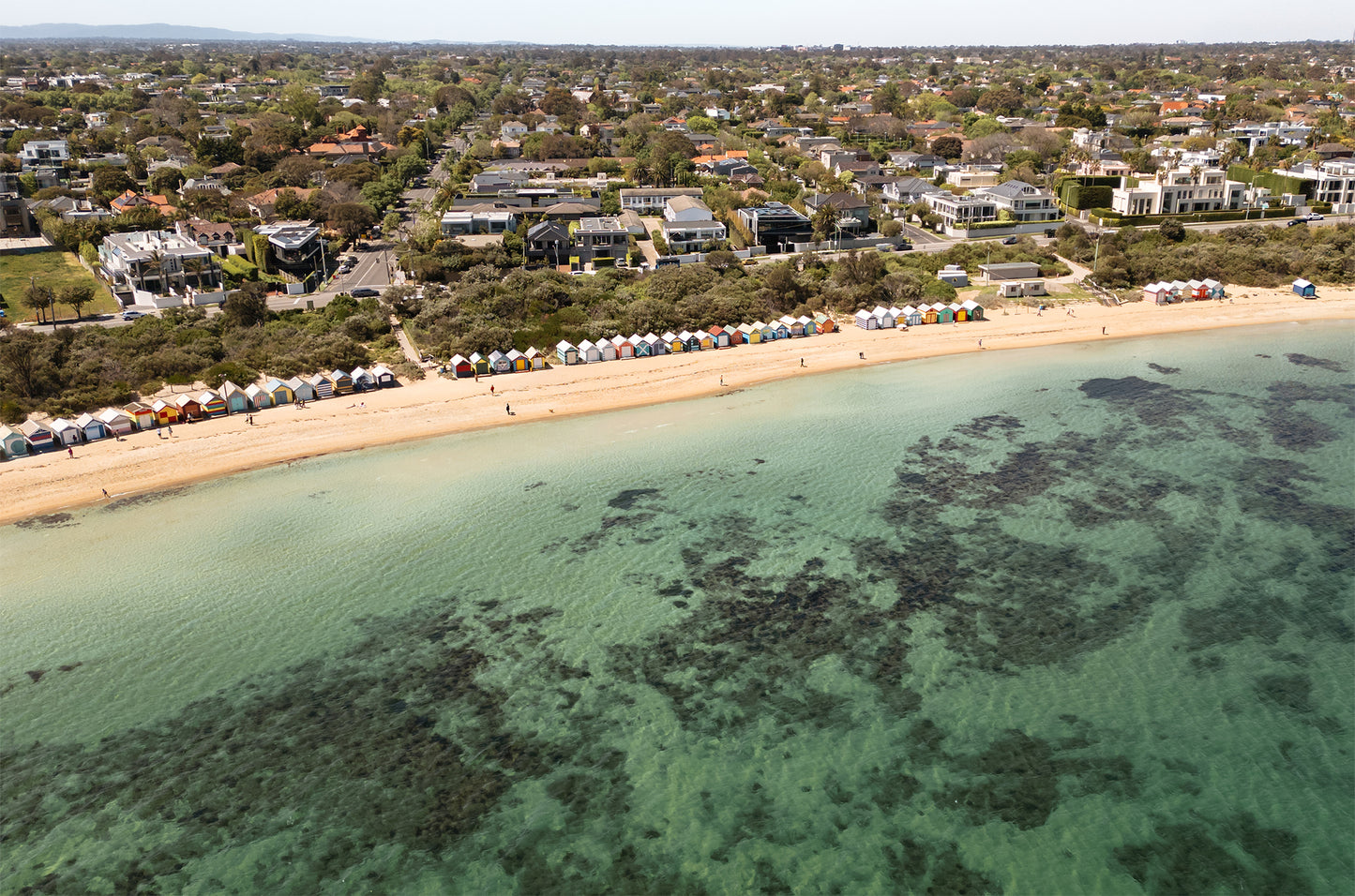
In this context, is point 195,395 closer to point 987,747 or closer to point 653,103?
point 987,747

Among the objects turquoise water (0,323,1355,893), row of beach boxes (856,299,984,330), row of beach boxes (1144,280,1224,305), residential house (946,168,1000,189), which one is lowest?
turquoise water (0,323,1355,893)

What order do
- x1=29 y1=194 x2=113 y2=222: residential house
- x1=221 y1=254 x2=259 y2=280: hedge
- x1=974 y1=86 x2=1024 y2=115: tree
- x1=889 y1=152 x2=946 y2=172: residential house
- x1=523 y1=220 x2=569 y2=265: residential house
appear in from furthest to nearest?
1. x1=974 y1=86 x2=1024 y2=115: tree
2. x1=889 y1=152 x2=946 y2=172: residential house
3. x1=29 y1=194 x2=113 y2=222: residential house
4. x1=523 y1=220 x2=569 y2=265: residential house
5. x1=221 y1=254 x2=259 y2=280: hedge

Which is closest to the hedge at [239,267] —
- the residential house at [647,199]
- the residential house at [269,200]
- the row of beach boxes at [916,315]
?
the residential house at [269,200]

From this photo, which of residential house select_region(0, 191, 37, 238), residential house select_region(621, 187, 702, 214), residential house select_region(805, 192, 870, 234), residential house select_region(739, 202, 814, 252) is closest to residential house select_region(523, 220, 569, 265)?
residential house select_region(739, 202, 814, 252)

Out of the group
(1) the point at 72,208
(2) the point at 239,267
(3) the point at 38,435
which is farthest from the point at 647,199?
(3) the point at 38,435

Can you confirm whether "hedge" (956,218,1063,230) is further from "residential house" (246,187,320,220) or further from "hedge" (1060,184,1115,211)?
"residential house" (246,187,320,220)

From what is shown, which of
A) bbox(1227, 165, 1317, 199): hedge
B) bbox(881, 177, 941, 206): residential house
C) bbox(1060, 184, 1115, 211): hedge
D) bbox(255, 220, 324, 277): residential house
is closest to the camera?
bbox(255, 220, 324, 277): residential house

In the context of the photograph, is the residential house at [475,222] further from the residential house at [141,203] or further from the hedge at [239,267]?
the residential house at [141,203]
